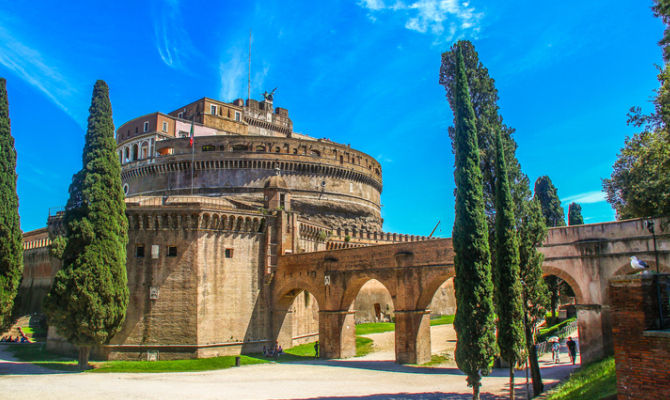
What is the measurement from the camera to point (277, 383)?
844 inches

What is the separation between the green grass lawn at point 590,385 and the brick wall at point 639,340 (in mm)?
3140

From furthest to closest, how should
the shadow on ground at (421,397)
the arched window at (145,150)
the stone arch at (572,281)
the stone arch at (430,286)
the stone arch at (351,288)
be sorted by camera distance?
the arched window at (145,150)
the stone arch at (351,288)
the stone arch at (430,286)
the stone arch at (572,281)
the shadow on ground at (421,397)

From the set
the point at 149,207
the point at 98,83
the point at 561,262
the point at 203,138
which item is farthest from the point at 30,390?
the point at 203,138

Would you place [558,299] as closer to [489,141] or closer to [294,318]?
[294,318]

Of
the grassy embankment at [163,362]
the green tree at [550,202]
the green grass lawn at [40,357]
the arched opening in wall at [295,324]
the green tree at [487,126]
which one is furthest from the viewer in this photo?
the green tree at [550,202]

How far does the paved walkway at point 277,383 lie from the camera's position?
1841 centimetres

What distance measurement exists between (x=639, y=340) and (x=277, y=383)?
16.0 m

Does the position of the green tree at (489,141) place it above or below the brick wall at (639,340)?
above

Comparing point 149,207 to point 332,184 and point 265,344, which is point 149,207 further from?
point 332,184

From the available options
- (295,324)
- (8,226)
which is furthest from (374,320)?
(8,226)

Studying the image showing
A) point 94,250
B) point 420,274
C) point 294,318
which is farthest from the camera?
point 294,318

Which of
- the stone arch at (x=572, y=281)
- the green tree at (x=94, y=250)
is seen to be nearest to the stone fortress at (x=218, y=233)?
the green tree at (x=94, y=250)

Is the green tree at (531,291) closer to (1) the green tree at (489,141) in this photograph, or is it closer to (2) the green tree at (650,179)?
(1) the green tree at (489,141)

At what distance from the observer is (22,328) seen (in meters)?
39.5
